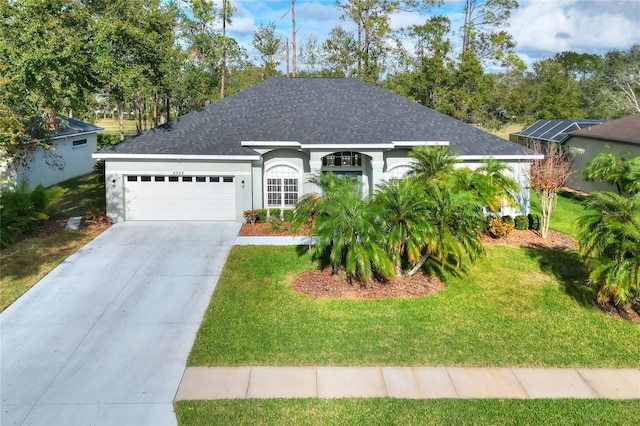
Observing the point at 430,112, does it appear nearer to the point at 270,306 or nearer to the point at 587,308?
the point at 587,308

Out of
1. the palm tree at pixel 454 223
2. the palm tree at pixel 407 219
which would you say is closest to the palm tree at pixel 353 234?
the palm tree at pixel 407 219

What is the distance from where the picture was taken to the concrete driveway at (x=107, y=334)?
7480mm

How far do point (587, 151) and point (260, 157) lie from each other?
1986cm

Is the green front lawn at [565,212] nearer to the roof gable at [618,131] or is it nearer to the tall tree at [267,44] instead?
the roof gable at [618,131]

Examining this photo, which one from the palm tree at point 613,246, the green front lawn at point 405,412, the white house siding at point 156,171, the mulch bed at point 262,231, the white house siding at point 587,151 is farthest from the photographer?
the white house siding at point 587,151

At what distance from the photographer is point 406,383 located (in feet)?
26.6

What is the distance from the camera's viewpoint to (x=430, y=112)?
70.7 ft

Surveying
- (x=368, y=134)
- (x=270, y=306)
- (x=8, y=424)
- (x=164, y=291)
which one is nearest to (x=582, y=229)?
(x=270, y=306)

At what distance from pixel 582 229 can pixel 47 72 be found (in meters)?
16.3

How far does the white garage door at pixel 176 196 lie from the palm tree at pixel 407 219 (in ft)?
28.9

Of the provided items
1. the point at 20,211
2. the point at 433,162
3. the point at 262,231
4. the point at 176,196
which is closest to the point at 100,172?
the point at 20,211

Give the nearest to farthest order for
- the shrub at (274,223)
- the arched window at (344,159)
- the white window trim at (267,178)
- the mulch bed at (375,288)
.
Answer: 1. the mulch bed at (375,288)
2. the shrub at (274,223)
3. the white window trim at (267,178)
4. the arched window at (344,159)

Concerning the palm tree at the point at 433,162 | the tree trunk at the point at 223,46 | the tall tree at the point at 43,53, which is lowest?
the palm tree at the point at 433,162

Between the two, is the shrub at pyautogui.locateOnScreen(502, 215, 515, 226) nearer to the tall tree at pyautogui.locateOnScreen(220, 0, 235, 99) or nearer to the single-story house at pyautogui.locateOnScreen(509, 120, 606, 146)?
the single-story house at pyautogui.locateOnScreen(509, 120, 606, 146)
